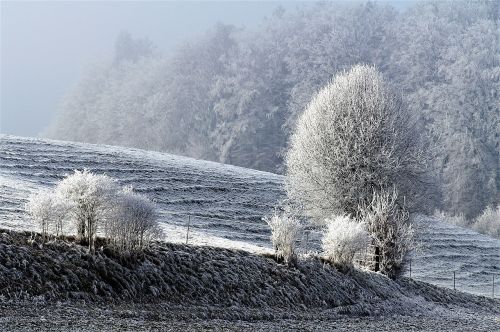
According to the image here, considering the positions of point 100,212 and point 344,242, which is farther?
point 344,242

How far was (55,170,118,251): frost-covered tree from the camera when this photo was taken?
66.3 feet

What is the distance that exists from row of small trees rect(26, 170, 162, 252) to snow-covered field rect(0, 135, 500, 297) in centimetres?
1040

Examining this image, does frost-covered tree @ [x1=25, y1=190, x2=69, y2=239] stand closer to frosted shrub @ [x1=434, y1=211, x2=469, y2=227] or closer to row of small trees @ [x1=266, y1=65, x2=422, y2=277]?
row of small trees @ [x1=266, y1=65, x2=422, y2=277]

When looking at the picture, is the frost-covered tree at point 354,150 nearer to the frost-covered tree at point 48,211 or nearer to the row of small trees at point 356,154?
the row of small trees at point 356,154

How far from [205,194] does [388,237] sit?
52.2ft

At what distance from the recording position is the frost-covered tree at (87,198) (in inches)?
795

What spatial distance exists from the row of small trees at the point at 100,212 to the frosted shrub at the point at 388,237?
41.9 ft

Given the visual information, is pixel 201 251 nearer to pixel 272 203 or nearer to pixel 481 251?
pixel 272 203

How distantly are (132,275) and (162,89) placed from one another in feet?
309

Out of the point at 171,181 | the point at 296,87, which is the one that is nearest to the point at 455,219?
the point at 296,87

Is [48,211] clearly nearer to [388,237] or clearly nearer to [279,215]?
[388,237]

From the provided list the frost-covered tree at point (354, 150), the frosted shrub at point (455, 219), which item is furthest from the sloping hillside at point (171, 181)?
the frosted shrub at point (455, 219)

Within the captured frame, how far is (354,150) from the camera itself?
34938 mm

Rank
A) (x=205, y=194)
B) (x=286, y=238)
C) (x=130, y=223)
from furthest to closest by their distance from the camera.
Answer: (x=205, y=194)
(x=286, y=238)
(x=130, y=223)
